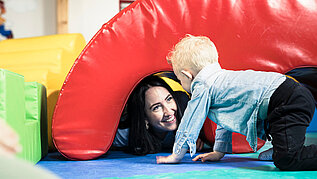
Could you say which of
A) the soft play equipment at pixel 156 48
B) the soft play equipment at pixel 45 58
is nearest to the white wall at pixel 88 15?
the soft play equipment at pixel 45 58

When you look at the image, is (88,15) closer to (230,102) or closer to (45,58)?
(45,58)

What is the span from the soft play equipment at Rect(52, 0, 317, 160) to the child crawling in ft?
0.54

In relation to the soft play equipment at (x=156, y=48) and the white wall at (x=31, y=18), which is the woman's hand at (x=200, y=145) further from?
the white wall at (x=31, y=18)

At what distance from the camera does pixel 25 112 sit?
127 cm

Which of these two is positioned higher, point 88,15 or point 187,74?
point 88,15

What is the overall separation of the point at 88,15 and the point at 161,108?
1713 millimetres

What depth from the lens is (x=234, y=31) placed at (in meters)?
1.41

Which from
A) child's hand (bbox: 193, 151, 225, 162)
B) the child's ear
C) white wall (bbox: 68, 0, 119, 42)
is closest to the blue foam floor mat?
child's hand (bbox: 193, 151, 225, 162)

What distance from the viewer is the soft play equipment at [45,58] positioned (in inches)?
68.5

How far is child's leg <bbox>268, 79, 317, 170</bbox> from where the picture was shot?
3.55 ft

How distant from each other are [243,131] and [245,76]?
0.61ft

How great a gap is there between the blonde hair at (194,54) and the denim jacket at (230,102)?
0.03m

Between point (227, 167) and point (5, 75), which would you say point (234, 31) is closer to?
point (227, 167)

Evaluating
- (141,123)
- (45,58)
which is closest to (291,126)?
(141,123)
